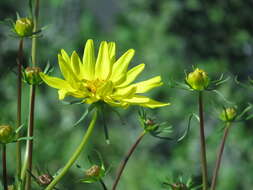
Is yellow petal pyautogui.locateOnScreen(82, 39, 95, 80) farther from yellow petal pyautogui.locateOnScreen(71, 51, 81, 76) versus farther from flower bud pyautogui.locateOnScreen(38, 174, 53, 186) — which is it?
flower bud pyautogui.locateOnScreen(38, 174, 53, 186)

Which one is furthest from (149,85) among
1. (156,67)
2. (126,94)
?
(156,67)

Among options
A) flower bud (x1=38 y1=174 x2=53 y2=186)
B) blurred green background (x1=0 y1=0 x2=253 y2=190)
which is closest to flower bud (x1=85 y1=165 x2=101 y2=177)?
flower bud (x1=38 y1=174 x2=53 y2=186)

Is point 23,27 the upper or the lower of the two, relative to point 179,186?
upper

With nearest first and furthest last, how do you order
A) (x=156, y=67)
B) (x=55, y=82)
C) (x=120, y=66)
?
(x=55, y=82), (x=120, y=66), (x=156, y=67)

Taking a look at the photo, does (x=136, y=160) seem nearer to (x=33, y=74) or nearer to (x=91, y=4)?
(x=91, y=4)

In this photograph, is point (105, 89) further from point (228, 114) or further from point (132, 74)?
point (228, 114)

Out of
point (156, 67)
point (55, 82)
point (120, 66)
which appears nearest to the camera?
point (55, 82)
